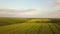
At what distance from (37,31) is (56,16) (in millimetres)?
308

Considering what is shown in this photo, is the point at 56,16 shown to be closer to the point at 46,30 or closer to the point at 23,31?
the point at 46,30

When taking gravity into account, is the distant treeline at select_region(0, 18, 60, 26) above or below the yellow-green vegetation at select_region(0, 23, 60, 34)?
above

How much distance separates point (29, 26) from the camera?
5.38 feet

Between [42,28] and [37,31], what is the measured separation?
0.08 m

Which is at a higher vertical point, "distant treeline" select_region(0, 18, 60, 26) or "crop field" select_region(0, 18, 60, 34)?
"distant treeline" select_region(0, 18, 60, 26)

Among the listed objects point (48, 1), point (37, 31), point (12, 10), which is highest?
point (48, 1)

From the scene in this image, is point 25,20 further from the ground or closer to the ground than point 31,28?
further from the ground

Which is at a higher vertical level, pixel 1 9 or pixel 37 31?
pixel 1 9

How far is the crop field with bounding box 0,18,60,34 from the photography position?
1.60 m

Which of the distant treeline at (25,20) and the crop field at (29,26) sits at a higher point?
the distant treeline at (25,20)

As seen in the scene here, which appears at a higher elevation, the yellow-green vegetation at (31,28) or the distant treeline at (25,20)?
the distant treeline at (25,20)

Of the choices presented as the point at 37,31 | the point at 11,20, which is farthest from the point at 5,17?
the point at 37,31

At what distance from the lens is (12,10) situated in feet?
5.46

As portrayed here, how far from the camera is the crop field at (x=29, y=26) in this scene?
1.60m
